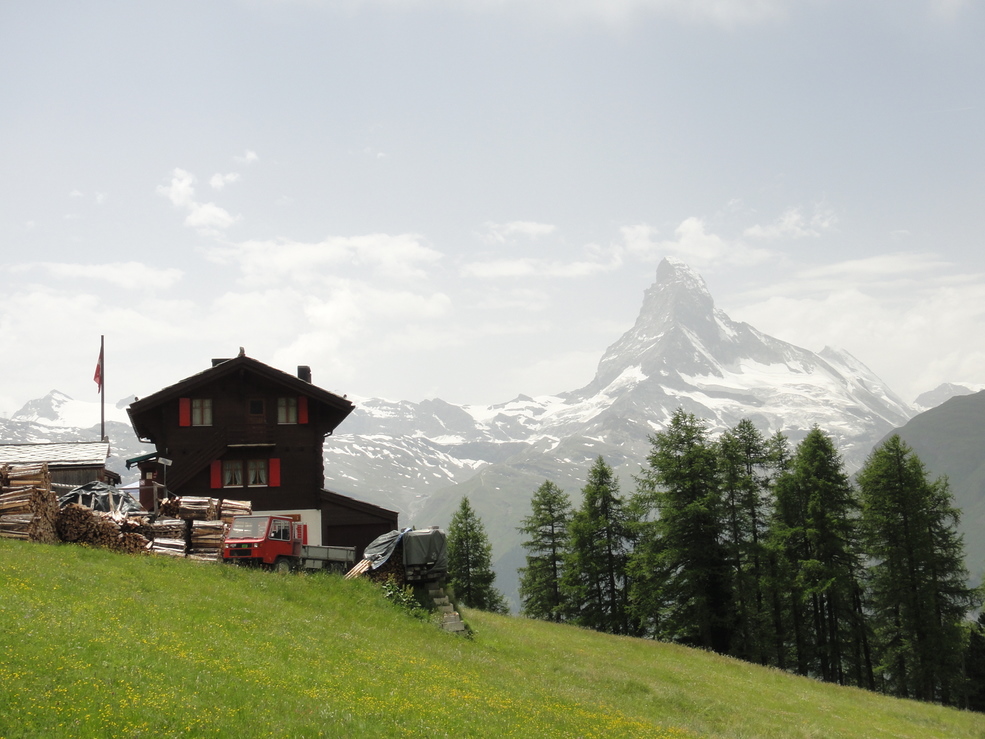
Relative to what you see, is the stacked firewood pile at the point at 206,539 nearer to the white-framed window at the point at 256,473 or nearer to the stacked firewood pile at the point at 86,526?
the stacked firewood pile at the point at 86,526

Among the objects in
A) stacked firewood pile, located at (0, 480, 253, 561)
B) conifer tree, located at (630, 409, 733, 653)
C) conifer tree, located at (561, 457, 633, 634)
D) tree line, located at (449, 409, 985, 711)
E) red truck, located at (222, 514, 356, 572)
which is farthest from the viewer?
conifer tree, located at (561, 457, 633, 634)

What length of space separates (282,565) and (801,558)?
30043 millimetres

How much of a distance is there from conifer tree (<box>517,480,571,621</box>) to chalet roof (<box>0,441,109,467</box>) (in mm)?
30450

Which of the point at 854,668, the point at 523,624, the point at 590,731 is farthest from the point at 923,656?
the point at 590,731

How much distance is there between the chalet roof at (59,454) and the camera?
1496 inches

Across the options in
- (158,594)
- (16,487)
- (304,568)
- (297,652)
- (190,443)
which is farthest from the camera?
(190,443)

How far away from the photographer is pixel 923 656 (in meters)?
41.8

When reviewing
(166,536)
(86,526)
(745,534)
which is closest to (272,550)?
(166,536)

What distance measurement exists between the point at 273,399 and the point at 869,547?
34.4m

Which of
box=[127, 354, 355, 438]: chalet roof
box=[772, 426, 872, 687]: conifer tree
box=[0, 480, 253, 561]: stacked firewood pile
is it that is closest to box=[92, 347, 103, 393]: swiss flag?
box=[127, 354, 355, 438]: chalet roof

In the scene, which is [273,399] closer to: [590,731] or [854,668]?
[590,731]

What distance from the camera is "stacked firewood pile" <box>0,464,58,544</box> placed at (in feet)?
84.7

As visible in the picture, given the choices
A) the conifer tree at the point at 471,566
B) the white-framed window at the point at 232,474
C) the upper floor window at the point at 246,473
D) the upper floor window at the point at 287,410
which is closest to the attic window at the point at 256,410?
the upper floor window at the point at 287,410

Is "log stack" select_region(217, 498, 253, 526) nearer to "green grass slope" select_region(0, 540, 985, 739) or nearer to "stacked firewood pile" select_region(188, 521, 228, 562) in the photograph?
"stacked firewood pile" select_region(188, 521, 228, 562)
